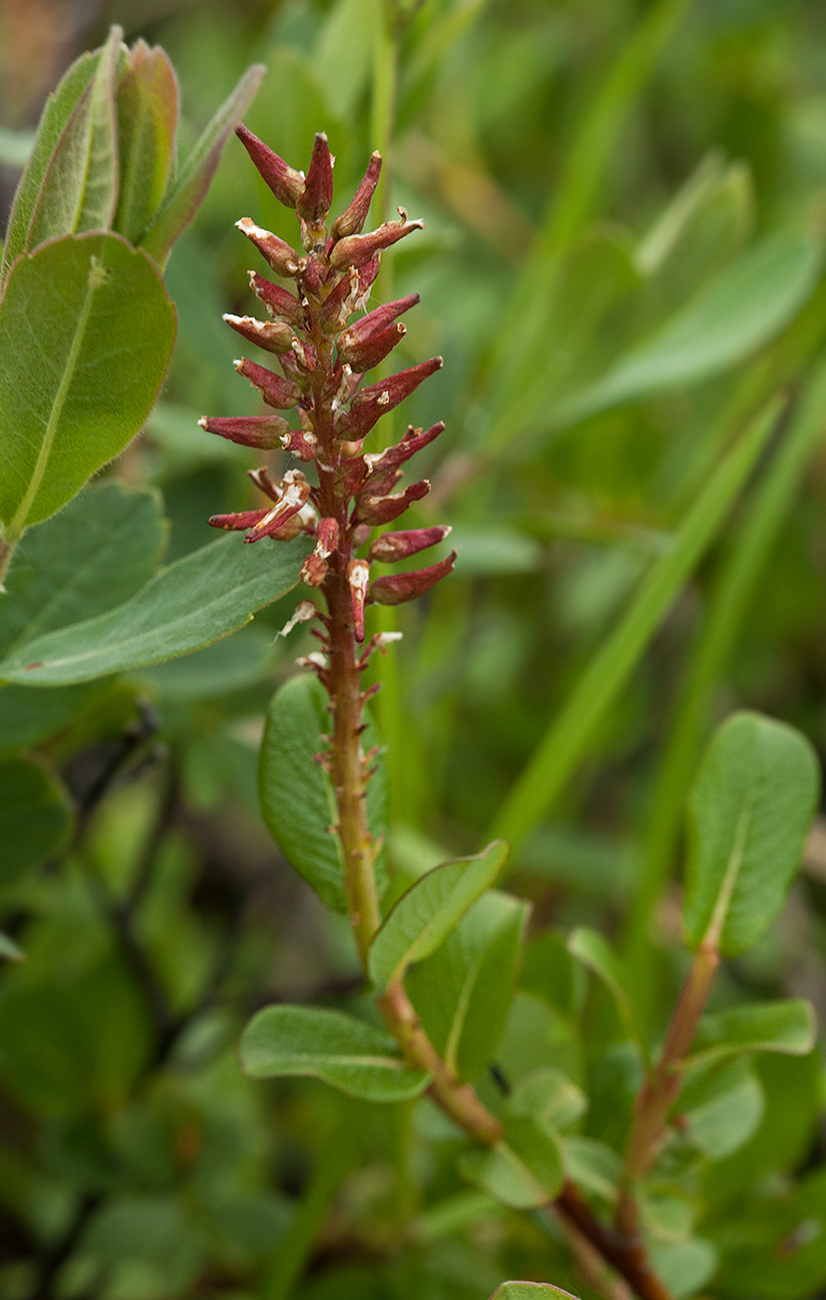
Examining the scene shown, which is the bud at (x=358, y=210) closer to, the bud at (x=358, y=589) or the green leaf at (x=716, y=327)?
the bud at (x=358, y=589)

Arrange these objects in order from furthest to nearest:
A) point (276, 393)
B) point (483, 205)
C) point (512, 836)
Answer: point (483, 205) < point (512, 836) < point (276, 393)

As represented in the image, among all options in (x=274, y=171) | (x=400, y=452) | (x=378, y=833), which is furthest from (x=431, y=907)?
(x=274, y=171)

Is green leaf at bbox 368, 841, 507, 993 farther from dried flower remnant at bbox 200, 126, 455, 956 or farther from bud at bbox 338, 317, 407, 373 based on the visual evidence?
bud at bbox 338, 317, 407, 373

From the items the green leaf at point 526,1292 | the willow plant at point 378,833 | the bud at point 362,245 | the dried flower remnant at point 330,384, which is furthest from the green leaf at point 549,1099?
the bud at point 362,245

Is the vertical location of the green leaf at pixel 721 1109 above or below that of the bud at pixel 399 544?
below

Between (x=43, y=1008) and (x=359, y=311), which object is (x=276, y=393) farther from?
(x=43, y=1008)

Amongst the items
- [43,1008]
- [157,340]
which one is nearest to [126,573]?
[157,340]
